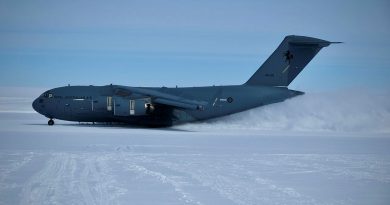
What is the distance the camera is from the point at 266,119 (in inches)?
968

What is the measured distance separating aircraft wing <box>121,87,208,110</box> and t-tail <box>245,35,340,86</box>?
3.39 m

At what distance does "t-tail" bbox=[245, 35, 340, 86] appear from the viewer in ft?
76.7

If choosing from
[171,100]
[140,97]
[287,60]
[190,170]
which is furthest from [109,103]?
[190,170]

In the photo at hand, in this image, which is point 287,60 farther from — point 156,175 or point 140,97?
point 156,175

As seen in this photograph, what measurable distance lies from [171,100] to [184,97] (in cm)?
205

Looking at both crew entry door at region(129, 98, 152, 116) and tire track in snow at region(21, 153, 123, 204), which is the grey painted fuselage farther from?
tire track in snow at region(21, 153, 123, 204)

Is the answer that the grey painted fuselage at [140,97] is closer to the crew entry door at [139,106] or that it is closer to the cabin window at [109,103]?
the cabin window at [109,103]

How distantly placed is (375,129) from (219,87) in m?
7.75

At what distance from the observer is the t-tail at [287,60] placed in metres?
23.4

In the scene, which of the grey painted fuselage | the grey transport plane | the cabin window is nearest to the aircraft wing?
the grey transport plane

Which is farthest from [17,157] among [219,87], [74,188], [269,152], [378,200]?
[219,87]

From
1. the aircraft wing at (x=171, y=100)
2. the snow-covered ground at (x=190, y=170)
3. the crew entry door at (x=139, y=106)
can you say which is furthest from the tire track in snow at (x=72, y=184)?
→ the crew entry door at (x=139, y=106)

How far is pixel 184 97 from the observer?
24750 millimetres

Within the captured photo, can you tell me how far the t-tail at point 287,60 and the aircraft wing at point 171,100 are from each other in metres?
3.39
